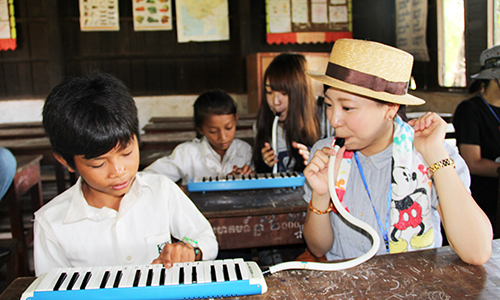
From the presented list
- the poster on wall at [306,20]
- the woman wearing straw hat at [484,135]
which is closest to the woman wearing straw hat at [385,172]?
the woman wearing straw hat at [484,135]

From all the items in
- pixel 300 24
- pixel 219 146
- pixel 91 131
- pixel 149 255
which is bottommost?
pixel 149 255

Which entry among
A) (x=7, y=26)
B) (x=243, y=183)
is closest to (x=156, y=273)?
(x=243, y=183)

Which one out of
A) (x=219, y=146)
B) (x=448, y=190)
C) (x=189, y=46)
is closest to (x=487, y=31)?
(x=219, y=146)

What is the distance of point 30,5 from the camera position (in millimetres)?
7012

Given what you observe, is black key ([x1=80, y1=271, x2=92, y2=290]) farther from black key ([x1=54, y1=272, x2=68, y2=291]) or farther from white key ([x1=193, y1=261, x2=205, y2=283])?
white key ([x1=193, y1=261, x2=205, y2=283])

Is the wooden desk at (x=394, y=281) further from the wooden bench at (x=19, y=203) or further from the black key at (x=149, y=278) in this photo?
the wooden bench at (x=19, y=203)

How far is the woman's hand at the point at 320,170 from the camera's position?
50.9 inches

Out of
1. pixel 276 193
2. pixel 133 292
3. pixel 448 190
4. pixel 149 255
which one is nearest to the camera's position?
pixel 133 292

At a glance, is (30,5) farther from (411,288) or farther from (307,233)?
(411,288)

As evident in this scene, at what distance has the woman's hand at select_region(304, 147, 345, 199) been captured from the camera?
1293 millimetres

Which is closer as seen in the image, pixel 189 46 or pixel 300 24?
pixel 300 24

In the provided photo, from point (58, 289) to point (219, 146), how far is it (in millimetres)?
1687

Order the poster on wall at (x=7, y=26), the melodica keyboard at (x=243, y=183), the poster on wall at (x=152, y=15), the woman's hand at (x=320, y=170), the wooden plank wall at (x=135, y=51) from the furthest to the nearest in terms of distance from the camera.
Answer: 1. the wooden plank wall at (x=135, y=51)
2. the poster on wall at (x=152, y=15)
3. the poster on wall at (x=7, y=26)
4. the melodica keyboard at (x=243, y=183)
5. the woman's hand at (x=320, y=170)

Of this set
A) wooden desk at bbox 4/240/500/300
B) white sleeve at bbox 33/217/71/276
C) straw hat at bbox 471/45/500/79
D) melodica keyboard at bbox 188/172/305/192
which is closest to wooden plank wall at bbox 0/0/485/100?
straw hat at bbox 471/45/500/79
